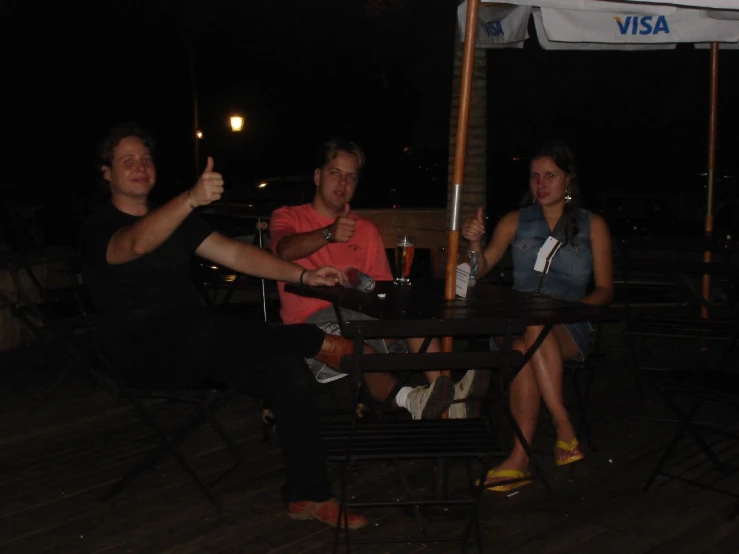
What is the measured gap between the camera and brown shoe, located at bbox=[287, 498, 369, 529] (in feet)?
12.3

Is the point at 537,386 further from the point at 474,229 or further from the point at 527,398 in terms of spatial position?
the point at 474,229

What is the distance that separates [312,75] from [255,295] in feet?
70.7

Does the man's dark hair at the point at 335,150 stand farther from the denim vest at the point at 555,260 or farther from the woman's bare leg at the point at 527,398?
the woman's bare leg at the point at 527,398

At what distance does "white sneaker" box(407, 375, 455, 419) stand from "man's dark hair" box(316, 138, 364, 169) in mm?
1478

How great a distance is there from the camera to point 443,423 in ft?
11.8

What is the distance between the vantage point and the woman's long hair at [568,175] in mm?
4754

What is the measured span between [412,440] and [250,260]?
1.41m

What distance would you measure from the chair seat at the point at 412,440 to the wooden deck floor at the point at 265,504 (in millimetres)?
479

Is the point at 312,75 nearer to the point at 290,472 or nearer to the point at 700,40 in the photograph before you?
the point at 700,40

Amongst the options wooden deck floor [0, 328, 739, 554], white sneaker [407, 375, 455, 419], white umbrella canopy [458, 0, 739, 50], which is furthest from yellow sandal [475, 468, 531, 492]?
white umbrella canopy [458, 0, 739, 50]

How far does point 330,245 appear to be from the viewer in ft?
16.1

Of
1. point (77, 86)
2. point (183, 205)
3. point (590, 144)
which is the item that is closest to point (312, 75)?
point (77, 86)

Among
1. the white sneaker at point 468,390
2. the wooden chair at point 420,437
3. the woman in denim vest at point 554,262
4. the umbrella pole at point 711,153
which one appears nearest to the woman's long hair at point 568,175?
the woman in denim vest at point 554,262

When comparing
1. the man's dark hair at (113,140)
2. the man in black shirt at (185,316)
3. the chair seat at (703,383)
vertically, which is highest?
the man's dark hair at (113,140)
